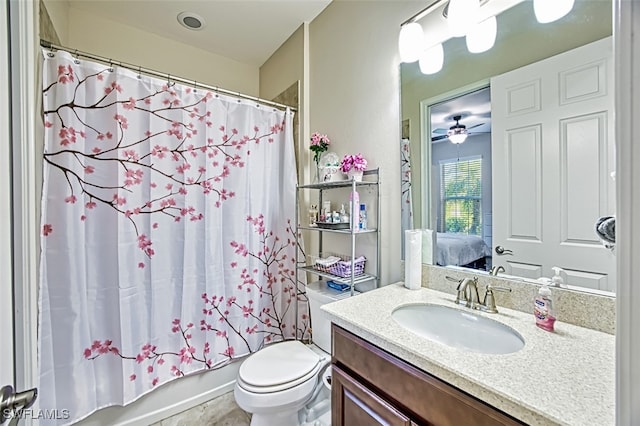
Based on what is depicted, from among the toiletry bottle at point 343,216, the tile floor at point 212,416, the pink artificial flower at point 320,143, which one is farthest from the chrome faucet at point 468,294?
the tile floor at point 212,416

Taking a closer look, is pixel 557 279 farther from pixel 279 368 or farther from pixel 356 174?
pixel 279 368

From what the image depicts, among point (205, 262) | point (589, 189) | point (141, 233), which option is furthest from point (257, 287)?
point (589, 189)

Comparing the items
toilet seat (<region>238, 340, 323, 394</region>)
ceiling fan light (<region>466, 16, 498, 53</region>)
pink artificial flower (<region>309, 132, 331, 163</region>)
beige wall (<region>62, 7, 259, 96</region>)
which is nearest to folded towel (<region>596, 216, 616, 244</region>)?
ceiling fan light (<region>466, 16, 498, 53</region>)

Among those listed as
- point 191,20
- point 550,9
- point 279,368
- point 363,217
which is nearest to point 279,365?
Result: point 279,368

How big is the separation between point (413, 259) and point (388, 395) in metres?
0.60

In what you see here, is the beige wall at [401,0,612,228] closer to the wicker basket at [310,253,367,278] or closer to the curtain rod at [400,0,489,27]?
the curtain rod at [400,0,489,27]

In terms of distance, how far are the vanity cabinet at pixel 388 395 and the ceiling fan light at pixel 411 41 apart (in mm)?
1296

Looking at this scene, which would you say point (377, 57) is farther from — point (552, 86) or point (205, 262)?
point (205, 262)

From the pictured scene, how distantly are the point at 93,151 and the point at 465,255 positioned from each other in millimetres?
1878

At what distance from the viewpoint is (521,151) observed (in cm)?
100

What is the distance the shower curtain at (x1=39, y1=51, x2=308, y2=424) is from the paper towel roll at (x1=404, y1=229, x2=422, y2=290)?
96cm

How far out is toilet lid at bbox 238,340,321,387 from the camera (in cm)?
125

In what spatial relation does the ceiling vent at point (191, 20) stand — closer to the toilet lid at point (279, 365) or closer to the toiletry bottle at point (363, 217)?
the toiletry bottle at point (363, 217)

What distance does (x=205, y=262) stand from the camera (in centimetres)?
166
